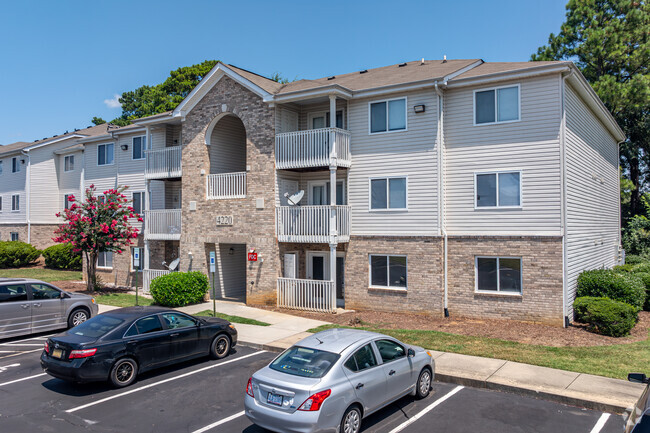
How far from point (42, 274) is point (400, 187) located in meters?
23.1

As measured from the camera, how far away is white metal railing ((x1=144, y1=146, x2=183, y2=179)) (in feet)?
74.3

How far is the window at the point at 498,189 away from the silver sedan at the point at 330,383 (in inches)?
372

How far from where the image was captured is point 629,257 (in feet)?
92.1

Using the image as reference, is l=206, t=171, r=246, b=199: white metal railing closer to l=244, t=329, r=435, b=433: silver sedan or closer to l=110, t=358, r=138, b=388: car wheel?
l=110, t=358, r=138, b=388: car wheel

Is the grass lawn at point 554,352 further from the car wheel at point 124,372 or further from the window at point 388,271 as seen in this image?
the car wheel at point 124,372

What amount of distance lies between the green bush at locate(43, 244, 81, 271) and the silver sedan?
28232mm

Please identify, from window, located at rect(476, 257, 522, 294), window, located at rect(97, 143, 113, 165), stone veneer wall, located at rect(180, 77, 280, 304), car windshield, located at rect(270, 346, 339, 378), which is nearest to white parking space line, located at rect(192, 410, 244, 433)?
car windshield, located at rect(270, 346, 339, 378)

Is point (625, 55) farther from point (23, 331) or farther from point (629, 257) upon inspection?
point (23, 331)

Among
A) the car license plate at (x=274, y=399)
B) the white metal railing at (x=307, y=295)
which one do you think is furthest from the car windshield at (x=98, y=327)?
the white metal railing at (x=307, y=295)

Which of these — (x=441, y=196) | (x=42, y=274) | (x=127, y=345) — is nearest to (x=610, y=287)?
(x=441, y=196)

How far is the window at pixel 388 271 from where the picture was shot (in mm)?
18000

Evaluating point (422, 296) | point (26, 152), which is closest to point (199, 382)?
point (422, 296)

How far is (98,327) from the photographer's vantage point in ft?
33.3

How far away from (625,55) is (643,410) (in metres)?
32.9
